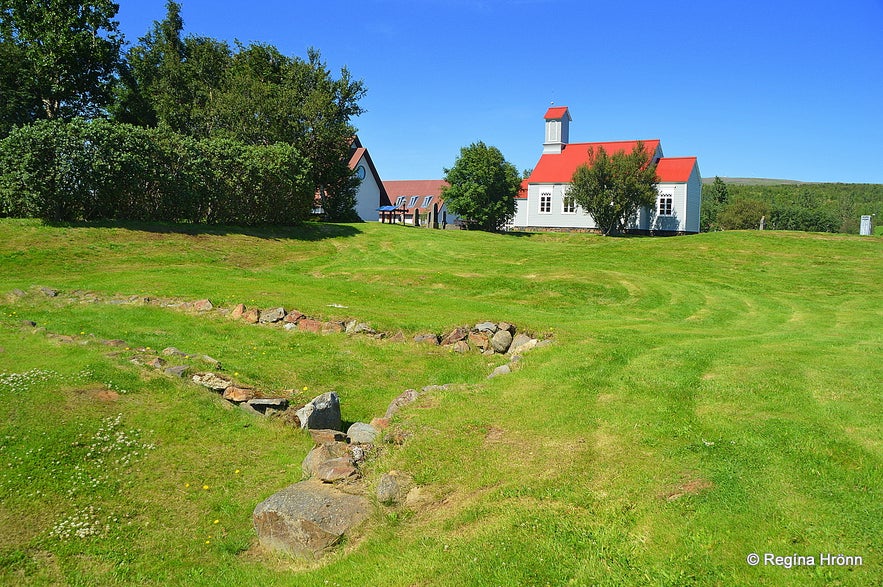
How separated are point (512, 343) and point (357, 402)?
491cm

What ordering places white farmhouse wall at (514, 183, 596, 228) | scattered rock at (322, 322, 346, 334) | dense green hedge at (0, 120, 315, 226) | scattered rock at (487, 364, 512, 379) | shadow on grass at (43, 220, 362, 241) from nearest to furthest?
scattered rock at (487, 364, 512, 379) < scattered rock at (322, 322, 346, 334) < dense green hedge at (0, 120, 315, 226) < shadow on grass at (43, 220, 362, 241) < white farmhouse wall at (514, 183, 596, 228)

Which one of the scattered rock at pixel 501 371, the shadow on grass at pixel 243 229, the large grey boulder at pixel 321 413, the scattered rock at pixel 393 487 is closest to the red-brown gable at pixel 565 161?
the shadow on grass at pixel 243 229

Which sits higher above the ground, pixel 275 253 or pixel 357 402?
pixel 275 253

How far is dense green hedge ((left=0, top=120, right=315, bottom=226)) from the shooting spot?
3019 centimetres

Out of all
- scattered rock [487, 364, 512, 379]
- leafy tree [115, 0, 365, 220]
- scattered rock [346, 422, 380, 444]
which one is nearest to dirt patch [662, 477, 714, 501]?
scattered rock [346, 422, 380, 444]

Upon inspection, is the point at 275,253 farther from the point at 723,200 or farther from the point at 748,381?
the point at 723,200

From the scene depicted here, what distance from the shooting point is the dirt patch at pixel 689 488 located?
6.90 m

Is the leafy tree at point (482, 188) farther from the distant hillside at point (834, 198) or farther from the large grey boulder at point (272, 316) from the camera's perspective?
the distant hillside at point (834, 198)

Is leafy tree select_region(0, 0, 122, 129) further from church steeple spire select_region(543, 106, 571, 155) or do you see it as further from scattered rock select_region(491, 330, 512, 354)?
church steeple spire select_region(543, 106, 571, 155)

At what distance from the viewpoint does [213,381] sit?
39.6 feet

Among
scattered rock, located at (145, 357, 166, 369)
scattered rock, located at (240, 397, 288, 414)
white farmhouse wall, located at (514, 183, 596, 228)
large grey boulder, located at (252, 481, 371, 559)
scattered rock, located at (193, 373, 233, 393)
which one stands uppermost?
white farmhouse wall, located at (514, 183, 596, 228)

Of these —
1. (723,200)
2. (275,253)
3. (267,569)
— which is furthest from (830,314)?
(723,200)

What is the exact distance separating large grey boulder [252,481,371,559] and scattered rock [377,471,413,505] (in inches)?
8.9

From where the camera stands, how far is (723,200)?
3816 inches
